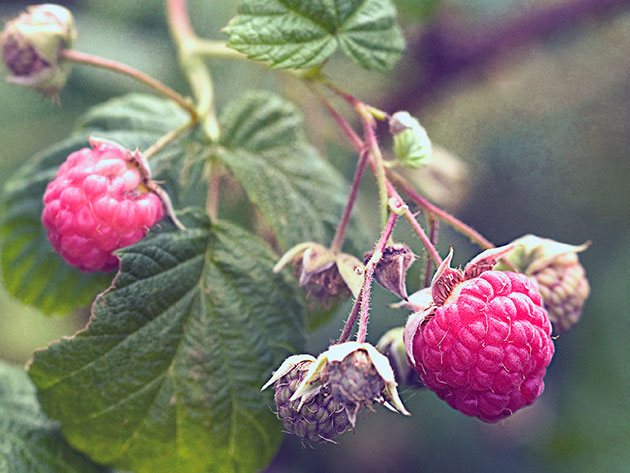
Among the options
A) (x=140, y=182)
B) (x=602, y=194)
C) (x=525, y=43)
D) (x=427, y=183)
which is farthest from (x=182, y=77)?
(x=602, y=194)

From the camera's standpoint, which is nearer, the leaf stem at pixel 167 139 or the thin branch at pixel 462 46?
the leaf stem at pixel 167 139

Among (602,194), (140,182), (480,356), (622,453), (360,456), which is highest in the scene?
(140,182)

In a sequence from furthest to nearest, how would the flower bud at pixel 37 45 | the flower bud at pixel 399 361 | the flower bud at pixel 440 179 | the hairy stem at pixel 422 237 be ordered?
1. the flower bud at pixel 440 179
2. the flower bud at pixel 37 45
3. the flower bud at pixel 399 361
4. the hairy stem at pixel 422 237

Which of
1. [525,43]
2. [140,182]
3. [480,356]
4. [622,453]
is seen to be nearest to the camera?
[480,356]

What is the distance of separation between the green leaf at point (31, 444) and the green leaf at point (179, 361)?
109 millimetres

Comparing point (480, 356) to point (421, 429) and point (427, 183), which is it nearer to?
point (427, 183)

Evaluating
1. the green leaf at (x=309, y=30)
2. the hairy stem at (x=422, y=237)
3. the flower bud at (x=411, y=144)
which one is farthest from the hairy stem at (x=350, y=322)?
the green leaf at (x=309, y=30)

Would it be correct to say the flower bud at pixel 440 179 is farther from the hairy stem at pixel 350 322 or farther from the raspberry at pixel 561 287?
the hairy stem at pixel 350 322

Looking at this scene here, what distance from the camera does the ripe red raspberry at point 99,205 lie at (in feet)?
4.01

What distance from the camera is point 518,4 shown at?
2348 millimetres

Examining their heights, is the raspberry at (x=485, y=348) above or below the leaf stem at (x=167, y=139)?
below

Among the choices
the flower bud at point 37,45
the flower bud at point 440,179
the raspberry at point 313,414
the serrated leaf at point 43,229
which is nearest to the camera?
the raspberry at point 313,414

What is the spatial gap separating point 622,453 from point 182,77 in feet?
5.71

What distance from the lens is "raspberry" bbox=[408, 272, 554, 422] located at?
1.11 m
